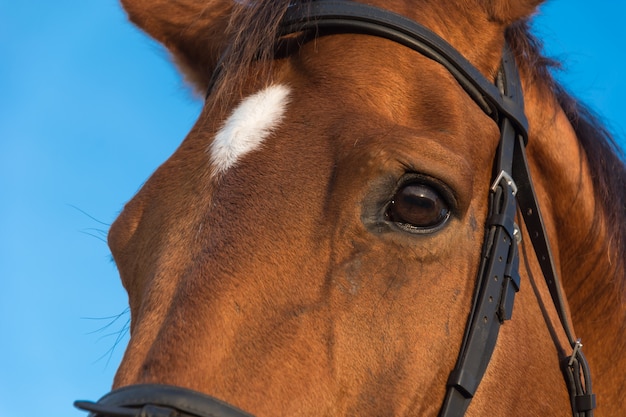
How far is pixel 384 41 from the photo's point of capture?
3172 mm

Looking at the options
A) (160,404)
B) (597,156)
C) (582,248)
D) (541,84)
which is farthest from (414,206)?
(597,156)

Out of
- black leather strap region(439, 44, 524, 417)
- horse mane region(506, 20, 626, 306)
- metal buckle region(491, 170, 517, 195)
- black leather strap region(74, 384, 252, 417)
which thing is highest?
horse mane region(506, 20, 626, 306)

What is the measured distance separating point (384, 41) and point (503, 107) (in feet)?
1.99

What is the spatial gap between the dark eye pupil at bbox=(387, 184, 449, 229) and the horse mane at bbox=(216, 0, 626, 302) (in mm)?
894

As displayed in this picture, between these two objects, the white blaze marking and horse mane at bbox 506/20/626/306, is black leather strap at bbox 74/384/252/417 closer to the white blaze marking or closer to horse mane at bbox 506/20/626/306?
the white blaze marking

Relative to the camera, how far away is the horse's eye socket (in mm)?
2688

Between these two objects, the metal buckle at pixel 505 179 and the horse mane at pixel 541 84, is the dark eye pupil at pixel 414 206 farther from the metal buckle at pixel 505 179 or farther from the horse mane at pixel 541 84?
the horse mane at pixel 541 84

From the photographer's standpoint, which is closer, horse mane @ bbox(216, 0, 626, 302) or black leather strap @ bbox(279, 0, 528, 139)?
black leather strap @ bbox(279, 0, 528, 139)

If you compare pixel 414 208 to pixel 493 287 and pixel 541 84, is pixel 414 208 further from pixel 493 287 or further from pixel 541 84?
pixel 541 84

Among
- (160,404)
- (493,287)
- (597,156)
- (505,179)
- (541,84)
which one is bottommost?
(160,404)

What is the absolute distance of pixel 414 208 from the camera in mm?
2688

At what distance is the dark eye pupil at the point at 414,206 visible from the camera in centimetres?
269

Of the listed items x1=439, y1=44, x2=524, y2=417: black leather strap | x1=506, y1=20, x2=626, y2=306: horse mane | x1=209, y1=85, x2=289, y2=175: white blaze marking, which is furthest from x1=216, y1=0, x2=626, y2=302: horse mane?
x1=439, y1=44, x2=524, y2=417: black leather strap

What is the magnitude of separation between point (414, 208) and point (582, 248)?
129cm
